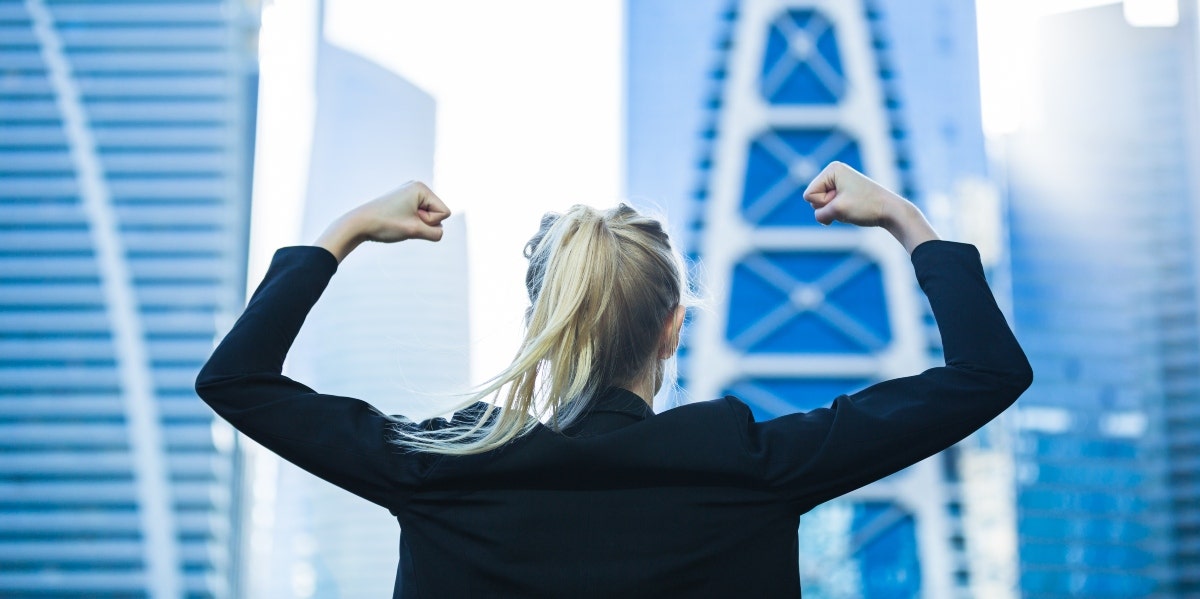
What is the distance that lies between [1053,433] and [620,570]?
28.3 metres

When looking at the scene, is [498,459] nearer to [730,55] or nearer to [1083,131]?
[730,55]

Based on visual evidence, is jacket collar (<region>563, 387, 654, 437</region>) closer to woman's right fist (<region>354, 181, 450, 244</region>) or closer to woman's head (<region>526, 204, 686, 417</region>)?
woman's head (<region>526, 204, 686, 417</region>)

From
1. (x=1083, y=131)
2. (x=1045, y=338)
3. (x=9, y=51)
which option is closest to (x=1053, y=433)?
(x=1045, y=338)

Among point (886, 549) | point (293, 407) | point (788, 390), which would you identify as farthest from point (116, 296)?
point (293, 407)

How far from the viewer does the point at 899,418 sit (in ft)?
2.85

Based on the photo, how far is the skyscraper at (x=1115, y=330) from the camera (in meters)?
25.4

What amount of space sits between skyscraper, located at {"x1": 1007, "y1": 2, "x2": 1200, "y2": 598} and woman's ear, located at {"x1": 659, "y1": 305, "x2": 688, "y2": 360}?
27548 millimetres

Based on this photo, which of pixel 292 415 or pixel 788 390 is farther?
pixel 788 390

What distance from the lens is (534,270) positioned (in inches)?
40.9

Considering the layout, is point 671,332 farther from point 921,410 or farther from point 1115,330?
point 1115,330

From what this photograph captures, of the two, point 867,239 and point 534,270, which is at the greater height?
point 867,239

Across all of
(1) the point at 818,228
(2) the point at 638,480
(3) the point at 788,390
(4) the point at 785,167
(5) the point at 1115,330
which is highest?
(4) the point at 785,167

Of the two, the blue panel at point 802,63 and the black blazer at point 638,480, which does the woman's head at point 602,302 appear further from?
the blue panel at point 802,63

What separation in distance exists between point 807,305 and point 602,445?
20.9 meters
